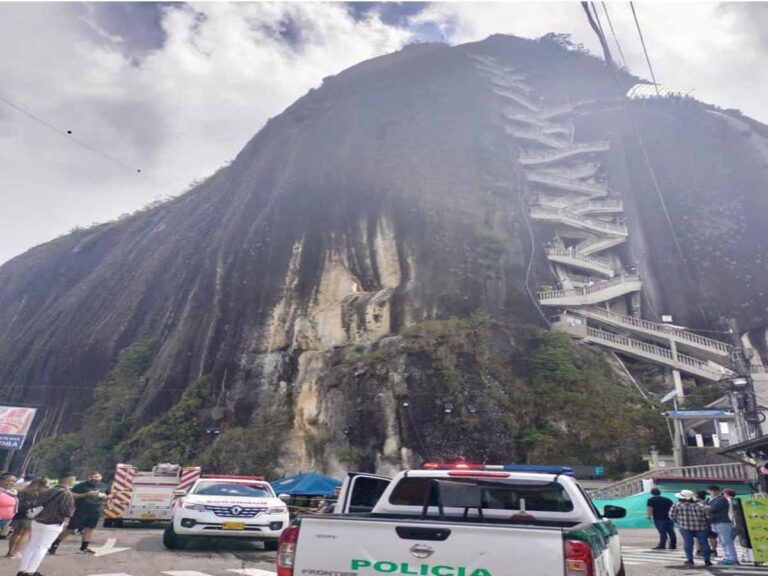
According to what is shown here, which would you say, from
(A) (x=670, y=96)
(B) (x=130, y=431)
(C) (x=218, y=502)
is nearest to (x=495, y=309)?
(B) (x=130, y=431)

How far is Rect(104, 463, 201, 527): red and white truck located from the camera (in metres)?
16.9

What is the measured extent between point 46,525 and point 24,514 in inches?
98.7

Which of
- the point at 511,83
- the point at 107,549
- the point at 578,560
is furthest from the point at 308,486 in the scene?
the point at 511,83

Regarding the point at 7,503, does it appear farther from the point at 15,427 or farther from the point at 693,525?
the point at 693,525

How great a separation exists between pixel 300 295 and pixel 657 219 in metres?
28.5

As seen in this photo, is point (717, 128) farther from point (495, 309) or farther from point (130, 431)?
point (130, 431)

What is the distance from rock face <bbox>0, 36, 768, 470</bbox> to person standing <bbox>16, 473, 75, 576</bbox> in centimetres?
1824

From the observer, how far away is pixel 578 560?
10.5ft

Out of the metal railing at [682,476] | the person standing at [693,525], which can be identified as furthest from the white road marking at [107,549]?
the metal railing at [682,476]

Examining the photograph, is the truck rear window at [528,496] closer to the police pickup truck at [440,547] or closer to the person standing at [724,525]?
the police pickup truck at [440,547]

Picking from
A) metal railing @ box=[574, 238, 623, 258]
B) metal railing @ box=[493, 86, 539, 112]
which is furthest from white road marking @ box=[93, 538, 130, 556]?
metal railing @ box=[493, 86, 539, 112]

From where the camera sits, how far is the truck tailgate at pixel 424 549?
Result: 325 centimetres

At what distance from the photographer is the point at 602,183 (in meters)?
47.8

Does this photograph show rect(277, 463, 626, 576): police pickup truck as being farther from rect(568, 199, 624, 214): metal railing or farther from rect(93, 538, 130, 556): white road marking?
rect(568, 199, 624, 214): metal railing
